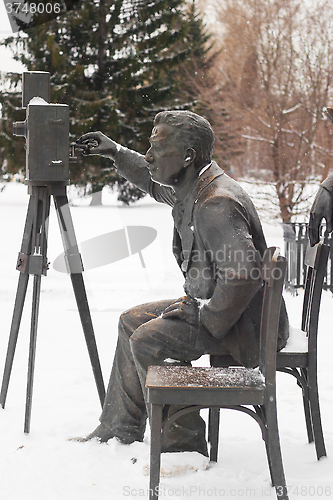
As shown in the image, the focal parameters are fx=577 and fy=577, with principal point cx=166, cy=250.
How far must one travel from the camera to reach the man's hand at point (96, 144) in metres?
3.34

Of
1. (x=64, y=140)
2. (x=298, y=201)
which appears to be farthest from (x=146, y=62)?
(x=64, y=140)

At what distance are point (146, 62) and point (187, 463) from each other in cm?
1712

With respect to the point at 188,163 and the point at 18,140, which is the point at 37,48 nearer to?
the point at 18,140

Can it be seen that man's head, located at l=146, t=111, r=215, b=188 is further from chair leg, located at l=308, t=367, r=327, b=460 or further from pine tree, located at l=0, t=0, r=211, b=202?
pine tree, located at l=0, t=0, r=211, b=202

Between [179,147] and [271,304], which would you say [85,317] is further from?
[271,304]

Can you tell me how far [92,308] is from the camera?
7.03m

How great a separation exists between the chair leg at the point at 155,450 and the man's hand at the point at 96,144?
63.5 inches

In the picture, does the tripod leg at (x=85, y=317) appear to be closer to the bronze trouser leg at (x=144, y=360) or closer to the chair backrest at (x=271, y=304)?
the bronze trouser leg at (x=144, y=360)

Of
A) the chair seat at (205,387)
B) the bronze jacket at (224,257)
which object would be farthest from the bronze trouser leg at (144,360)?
the chair seat at (205,387)

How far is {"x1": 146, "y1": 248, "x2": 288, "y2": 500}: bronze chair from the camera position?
232 centimetres

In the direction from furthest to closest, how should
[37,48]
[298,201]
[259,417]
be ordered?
1. [37,48]
2. [298,201]
3. [259,417]

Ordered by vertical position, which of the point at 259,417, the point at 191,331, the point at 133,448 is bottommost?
the point at 133,448

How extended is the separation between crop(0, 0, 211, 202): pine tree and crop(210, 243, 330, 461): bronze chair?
14.9m

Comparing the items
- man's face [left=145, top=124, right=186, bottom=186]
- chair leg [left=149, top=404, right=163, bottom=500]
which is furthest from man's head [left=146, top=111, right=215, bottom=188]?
chair leg [left=149, top=404, right=163, bottom=500]
